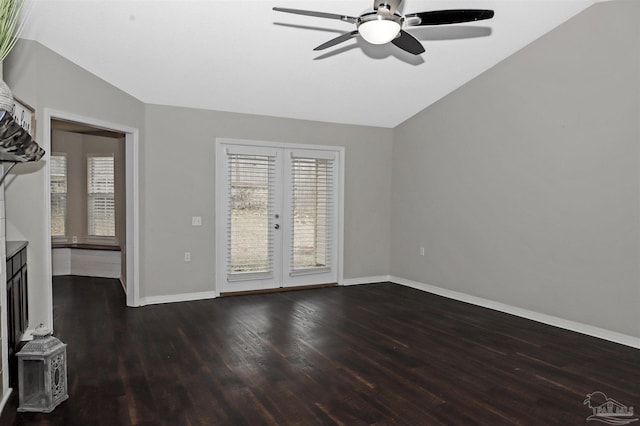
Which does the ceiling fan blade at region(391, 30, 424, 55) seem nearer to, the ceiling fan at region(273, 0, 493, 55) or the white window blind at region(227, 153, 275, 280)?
the ceiling fan at region(273, 0, 493, 55)

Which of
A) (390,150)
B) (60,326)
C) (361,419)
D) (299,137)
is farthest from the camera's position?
(390,150)

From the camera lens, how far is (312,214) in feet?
20.7

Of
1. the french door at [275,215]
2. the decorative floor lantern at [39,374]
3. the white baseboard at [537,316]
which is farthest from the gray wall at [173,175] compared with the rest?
the decorative floor lantern at [39,374]

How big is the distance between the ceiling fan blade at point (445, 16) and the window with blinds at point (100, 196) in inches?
243

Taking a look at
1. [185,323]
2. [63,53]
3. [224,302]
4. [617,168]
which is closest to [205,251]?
[224,302]

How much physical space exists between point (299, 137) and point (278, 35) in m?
2.12

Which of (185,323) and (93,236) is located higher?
(93,236)

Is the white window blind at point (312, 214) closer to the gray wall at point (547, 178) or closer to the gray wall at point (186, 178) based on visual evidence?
the gray wall at point (186, 178)

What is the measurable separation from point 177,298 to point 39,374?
2706 mm

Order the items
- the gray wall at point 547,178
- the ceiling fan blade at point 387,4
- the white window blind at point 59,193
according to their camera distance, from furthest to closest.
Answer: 1. the white window blind at point 59,193
2. the gray wall at point 547,178
3. the ceiling fan blade at point 387,4

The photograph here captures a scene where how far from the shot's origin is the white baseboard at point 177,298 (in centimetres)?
523

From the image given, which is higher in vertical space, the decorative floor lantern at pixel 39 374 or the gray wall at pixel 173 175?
the gray wall at pixel 173 175

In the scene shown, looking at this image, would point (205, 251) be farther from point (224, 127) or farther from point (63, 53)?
point (63, 53)

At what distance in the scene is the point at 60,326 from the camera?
14.5ft
